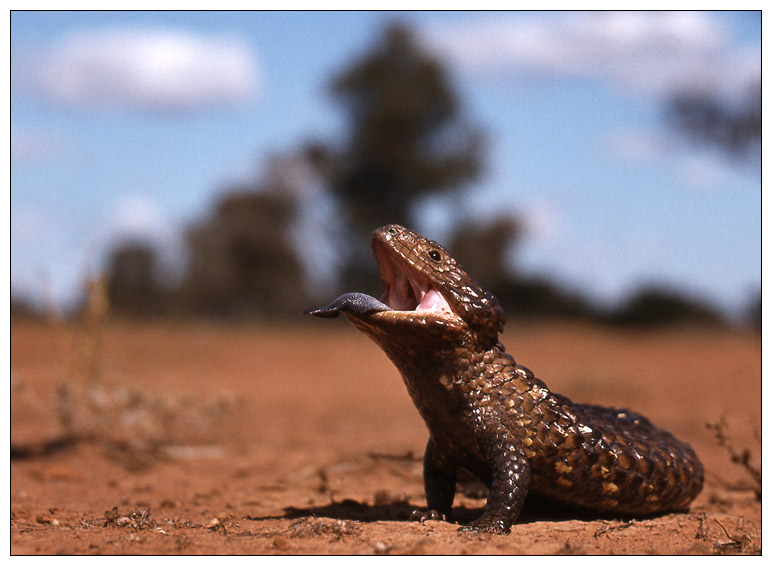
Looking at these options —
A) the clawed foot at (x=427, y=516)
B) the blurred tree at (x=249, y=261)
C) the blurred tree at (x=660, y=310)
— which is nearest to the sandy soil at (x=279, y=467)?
the clawed foot at (x=427, y=516)

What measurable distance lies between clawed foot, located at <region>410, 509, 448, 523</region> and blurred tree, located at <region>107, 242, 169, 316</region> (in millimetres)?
35005

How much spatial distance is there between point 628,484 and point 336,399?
9927 mm

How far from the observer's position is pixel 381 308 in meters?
4.34

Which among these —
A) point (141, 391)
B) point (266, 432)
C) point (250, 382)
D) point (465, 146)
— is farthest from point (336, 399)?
point (465, 146)

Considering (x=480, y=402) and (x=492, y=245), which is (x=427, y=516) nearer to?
(x=480, y=402)

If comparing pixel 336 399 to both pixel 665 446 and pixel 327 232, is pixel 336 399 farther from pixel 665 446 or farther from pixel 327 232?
pixel 327 232

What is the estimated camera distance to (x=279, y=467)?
734 centimetres

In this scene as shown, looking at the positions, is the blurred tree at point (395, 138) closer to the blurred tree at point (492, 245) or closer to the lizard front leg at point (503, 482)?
the blurred tree at point (492, 245)

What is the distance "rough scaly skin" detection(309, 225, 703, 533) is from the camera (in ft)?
14.6

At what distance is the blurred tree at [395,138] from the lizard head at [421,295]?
31061mm

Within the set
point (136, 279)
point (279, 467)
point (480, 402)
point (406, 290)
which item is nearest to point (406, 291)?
point (406, 290)

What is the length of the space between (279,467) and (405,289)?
3.06m

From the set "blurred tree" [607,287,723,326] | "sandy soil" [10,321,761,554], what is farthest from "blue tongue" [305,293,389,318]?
"blurred tree" [607,287,723,326]

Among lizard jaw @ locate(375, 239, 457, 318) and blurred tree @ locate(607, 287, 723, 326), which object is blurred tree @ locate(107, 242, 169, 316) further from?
lizard jaw @ locate(375, 239, 457, 318)
